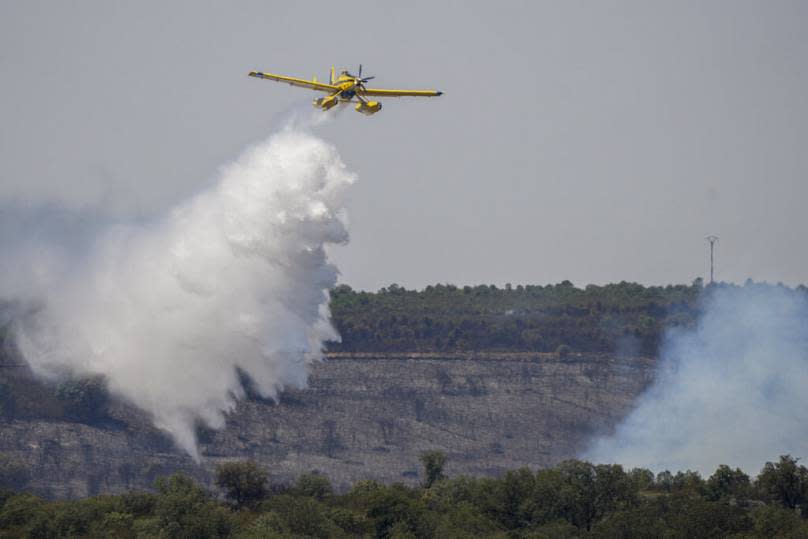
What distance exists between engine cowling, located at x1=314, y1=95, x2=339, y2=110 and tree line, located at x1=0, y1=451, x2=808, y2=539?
24449mm

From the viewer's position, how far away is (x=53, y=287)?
159125 mm

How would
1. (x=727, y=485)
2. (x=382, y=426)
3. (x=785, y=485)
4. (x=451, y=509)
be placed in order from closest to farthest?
(x=451, y=509) < (x=785, y=485) < (x=727, y=485) < (x=382, y=426)

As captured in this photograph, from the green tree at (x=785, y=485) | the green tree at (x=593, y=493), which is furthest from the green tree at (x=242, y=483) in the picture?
the green tree at (x=785, y=485)

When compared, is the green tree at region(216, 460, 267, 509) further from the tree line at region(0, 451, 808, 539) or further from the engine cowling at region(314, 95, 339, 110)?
the engine cowling at region(314, 95, 339, 110)

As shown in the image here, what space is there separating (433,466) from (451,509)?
94.6ft

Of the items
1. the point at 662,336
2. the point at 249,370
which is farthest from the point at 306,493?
the point at 662,336

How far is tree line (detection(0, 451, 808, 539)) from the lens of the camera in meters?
118

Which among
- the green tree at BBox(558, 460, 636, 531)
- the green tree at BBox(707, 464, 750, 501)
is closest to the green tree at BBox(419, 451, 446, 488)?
the green tree at BBox(558, 460, 636, 531)

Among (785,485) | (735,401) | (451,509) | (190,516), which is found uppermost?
(735,401)

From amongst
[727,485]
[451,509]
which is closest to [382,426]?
[727,485]

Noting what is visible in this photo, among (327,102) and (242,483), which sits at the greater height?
(327,102)

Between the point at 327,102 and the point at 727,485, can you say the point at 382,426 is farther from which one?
the point at 327,102

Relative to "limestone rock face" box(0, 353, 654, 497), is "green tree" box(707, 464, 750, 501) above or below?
below

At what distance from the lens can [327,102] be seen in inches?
4670
